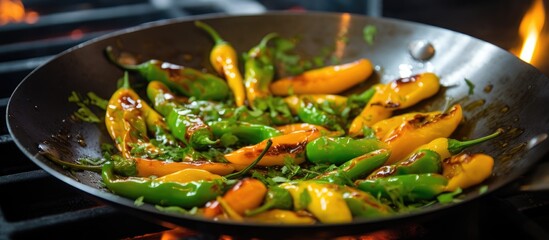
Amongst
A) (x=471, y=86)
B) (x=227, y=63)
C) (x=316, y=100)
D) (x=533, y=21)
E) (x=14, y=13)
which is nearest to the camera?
(x=471, y=86)

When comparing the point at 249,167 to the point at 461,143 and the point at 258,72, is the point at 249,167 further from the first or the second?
the point at 258,72

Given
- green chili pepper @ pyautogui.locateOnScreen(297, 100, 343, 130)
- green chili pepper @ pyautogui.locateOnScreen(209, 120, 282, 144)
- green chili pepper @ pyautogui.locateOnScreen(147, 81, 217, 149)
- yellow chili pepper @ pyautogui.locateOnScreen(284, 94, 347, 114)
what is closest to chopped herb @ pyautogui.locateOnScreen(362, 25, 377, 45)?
yellow chili pepper @ pyautogui.locateOnScreen(284, 94, 347, 114)

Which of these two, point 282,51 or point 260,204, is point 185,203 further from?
point 282,51

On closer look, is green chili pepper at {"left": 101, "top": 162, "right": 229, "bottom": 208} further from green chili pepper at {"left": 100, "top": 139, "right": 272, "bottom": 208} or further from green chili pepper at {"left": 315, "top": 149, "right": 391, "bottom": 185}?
green chili pepper at {"left": 315, "top": 149, "right": 391, "bottom": 185}

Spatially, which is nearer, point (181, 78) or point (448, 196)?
point (448, 196)

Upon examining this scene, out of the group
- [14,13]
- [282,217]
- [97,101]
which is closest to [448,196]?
[282,217]

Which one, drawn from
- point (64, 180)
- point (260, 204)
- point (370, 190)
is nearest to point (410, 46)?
point (370, 190)

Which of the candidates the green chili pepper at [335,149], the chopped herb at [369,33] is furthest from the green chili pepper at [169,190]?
the chopped herb at [369,33]

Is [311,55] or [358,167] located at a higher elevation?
[311,55]
